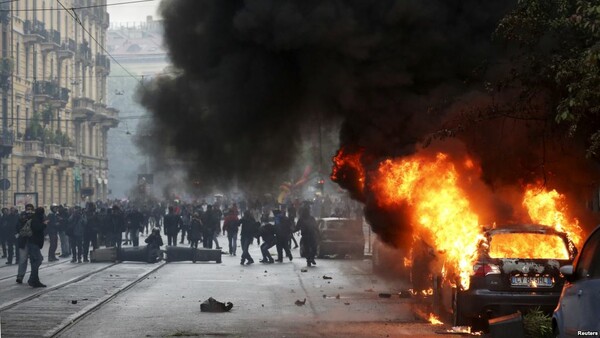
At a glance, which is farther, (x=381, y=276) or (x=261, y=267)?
(x=261, y=267)

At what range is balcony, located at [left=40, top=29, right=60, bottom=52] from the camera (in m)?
60.9

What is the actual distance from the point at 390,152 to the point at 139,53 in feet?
293

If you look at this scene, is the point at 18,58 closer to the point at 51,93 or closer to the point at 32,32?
the point at 32,32

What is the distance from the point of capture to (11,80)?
55.2 metres

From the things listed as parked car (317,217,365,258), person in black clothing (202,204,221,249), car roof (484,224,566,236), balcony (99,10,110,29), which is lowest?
car roof (484,224,566,236)

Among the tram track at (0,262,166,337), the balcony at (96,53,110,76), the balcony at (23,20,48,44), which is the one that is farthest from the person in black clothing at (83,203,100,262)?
the balcony at (96,53,110,76)

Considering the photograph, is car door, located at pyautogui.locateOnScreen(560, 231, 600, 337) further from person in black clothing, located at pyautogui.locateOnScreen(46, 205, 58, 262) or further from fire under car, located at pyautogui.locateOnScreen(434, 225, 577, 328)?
person in black clothing, located at pyautogui.locateOnScreen(46, 205, 58, 262)

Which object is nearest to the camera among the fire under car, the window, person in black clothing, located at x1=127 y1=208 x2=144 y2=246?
the fire under car

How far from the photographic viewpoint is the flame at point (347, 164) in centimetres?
1971

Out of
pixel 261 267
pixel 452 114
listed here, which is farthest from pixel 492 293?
pixel 261 267

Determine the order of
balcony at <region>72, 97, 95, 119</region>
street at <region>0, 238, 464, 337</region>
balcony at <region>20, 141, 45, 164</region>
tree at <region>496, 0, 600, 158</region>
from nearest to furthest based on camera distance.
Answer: tree at <region>496, 0, 600, 158</region> < street at <region>0, 238, 464, 337</region> < balcony at <region>20, 141, 45, 164</region> < balcony at <region>72, 97, 95, 119</region>

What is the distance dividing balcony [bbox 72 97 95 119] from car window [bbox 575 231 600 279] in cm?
6245

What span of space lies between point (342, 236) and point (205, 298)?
44.5 ft

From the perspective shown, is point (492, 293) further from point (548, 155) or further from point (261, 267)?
point (261, 267)
